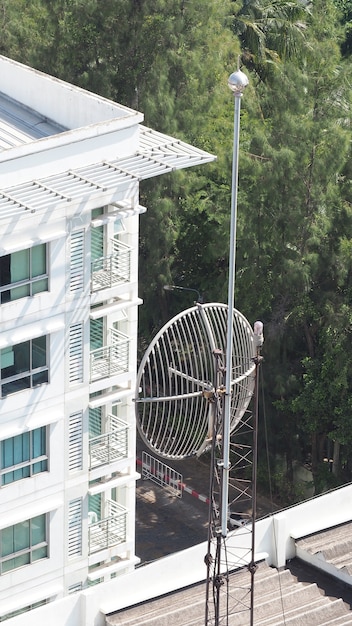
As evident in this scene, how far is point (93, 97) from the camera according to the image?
148 ft

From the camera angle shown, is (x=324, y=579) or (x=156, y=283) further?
(x=156, y=283)

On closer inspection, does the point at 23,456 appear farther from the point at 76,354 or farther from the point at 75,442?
the point at 76,354

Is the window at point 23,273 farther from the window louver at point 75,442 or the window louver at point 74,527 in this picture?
the window louver at point 74,527

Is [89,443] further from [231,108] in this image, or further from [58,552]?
[231,108]

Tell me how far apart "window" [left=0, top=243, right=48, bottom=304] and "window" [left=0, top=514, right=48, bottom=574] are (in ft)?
23.3

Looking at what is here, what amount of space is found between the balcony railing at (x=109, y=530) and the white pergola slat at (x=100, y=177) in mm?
10476

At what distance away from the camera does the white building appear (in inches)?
1612

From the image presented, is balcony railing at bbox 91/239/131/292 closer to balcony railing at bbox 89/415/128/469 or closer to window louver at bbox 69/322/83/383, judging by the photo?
window louver at bbox 69/322/83/383

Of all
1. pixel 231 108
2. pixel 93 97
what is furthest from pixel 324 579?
pixel 231 108

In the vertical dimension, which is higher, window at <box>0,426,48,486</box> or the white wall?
window at <box>0,426,48,486</box>

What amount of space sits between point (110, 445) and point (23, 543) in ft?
13.3

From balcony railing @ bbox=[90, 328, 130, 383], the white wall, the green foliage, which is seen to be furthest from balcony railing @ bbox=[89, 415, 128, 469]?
the green foliage

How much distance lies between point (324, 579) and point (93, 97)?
649 inches

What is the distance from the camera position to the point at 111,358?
44.2 meters
